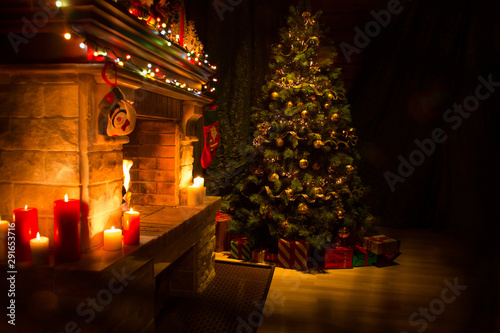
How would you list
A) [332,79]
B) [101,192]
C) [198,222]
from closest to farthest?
[101,192]
[198,222]
[332,79]

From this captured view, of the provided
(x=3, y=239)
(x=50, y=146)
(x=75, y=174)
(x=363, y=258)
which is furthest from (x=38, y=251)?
(x=363, y=258)

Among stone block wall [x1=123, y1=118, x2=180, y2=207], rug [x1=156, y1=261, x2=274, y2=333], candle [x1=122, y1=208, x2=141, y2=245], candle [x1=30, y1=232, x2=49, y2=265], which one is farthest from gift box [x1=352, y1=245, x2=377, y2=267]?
candle [x1=30, y1=232, x2=49, y2=265]

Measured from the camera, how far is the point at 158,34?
220cm

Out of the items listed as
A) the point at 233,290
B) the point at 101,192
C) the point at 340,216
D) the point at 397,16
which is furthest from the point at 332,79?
the point at 101,192

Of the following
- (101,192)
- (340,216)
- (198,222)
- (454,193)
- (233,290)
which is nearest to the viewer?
(101,192)

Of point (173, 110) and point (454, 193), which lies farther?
point (454, 193)

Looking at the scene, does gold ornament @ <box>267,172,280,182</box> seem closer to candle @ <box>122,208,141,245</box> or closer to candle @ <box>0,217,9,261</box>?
candle @ <box>122,208,141,245</box>

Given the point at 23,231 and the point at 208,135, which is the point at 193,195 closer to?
the point at 208,135

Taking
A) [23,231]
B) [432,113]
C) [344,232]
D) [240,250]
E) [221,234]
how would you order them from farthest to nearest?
[432,113] → [221,234] → [240,250] → [344,232] → [23,231]

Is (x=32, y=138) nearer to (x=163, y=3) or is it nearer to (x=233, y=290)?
(x=163, y=3)

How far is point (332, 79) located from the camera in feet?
12.5

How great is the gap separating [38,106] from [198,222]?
4.63 ft

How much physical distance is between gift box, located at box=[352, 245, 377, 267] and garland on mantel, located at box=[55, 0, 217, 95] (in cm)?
229

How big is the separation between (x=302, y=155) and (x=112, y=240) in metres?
2.20
